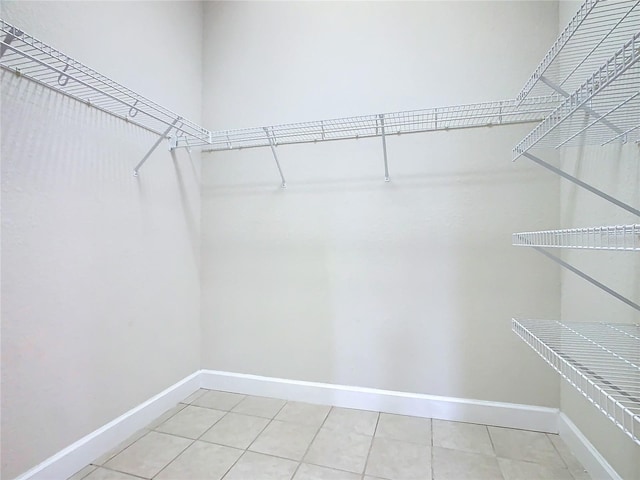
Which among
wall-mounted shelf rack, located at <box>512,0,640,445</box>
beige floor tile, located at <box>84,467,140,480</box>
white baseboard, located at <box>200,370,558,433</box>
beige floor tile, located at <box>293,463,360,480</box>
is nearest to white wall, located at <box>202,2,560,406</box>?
white baseboard, located at <box>200,370,558,433</box>

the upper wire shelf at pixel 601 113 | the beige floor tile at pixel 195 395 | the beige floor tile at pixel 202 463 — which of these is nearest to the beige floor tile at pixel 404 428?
the beige floor tile at pixel 202 463

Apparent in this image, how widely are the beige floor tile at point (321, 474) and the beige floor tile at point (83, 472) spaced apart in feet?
2.83

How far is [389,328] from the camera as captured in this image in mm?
1747

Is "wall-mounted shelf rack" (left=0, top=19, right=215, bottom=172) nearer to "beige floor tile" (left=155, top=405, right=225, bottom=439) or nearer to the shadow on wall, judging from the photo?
the shadow on wall

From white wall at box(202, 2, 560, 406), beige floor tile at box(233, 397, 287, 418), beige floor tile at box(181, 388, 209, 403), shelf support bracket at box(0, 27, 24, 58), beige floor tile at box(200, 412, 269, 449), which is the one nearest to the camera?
shelf support bracket at box(0, 27, 24, 58)

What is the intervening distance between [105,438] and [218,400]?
23.9 inches

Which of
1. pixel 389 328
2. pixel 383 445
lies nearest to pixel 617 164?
pixel 389 328

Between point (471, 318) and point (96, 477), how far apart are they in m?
1.85

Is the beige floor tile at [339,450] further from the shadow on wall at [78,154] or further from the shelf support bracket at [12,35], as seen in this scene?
the shelf support bracket at [12,35]

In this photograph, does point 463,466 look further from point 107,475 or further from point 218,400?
point 107,475

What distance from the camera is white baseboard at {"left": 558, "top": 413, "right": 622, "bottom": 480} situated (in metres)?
1.17

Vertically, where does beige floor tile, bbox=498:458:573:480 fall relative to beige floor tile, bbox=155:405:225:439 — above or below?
above

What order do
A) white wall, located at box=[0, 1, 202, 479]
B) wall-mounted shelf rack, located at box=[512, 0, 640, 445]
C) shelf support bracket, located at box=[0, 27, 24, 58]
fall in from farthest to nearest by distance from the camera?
white wall, located at box=[0, 1, 202, 479]
shelf support bracket, located at box=[0, 27, 24, 58]
wall-mounted shelf rack, located at box=[512, 0, 640, 445]

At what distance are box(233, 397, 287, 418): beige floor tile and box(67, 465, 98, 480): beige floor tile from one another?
0.67 meters
